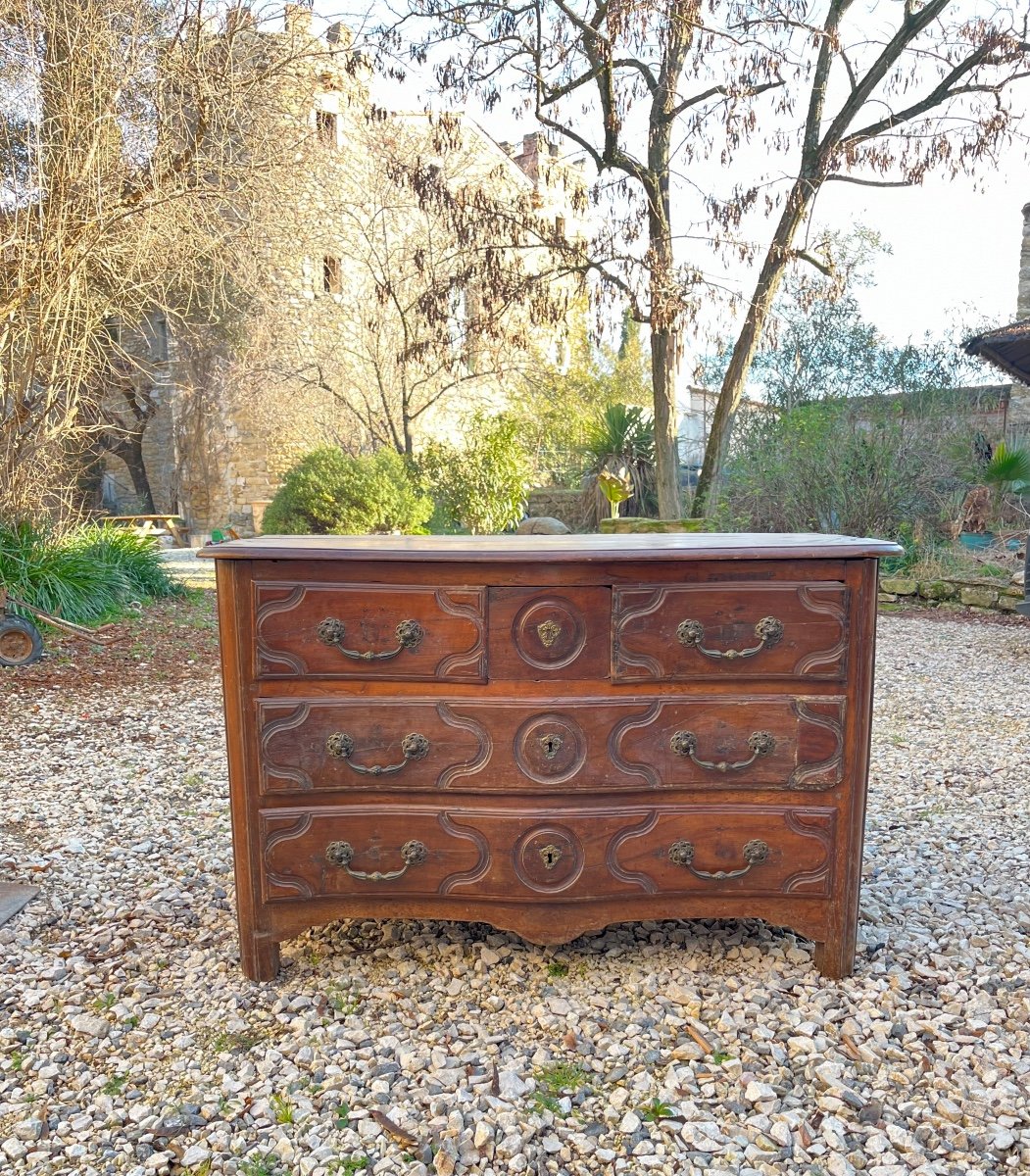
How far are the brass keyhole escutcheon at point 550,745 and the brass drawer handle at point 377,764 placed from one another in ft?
0.90

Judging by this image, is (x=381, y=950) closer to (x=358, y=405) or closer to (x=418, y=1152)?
(x=418, y=1152)

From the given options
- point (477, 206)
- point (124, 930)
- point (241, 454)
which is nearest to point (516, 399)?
point (241, 454)

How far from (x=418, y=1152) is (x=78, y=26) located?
6.42 meters

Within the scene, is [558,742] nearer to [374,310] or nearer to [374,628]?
[374,628]

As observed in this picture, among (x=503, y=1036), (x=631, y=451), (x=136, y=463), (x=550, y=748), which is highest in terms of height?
(x=631, y=451)

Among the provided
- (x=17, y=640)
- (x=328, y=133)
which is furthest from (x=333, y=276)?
(x=17, y=640)

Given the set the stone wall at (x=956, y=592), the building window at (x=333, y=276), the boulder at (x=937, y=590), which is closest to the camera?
the stone wall at (x=956, y=592)

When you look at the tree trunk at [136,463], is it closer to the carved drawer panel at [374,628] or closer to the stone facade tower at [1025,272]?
the stone facade tower at [1025,272]

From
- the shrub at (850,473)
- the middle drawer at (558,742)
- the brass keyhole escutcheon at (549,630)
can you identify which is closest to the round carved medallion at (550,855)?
the middle drawer at (558,742)

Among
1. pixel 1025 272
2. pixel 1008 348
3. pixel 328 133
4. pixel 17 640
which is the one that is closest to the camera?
pixel 17 640

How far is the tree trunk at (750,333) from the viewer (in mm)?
9227

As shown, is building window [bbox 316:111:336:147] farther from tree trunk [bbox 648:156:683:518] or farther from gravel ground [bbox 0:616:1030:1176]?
gravel ground [bbox 0:616:1030:1176]

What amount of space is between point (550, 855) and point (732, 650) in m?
0.65

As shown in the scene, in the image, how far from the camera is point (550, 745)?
6.46 feet
